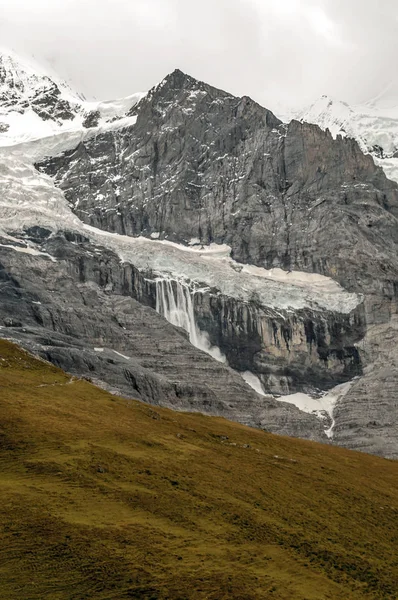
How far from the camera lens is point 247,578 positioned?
50.1 metres

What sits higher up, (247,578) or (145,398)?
(145,398)

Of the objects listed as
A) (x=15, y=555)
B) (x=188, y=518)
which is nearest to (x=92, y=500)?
(x=188, y=518)

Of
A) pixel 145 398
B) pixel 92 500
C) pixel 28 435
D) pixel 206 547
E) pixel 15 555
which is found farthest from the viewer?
pixel 145 398

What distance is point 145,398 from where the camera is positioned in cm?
16712

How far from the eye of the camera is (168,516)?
5884cm

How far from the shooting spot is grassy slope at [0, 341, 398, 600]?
158ft

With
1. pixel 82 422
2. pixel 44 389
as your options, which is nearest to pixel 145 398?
pixel 44 389

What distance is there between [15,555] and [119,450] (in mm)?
24589

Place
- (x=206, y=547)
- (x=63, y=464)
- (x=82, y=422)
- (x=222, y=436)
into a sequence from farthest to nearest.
→ (x=222, y=436)
(x=82, y=422)
(x=63, y=464)
(x=206, y=547)

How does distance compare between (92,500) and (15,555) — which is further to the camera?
(92,500)

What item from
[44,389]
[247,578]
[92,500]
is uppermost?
[44,389]

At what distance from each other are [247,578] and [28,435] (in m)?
26.6

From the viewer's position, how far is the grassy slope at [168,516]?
48.0 meters

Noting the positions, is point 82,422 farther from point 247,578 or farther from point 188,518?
point 247,578
